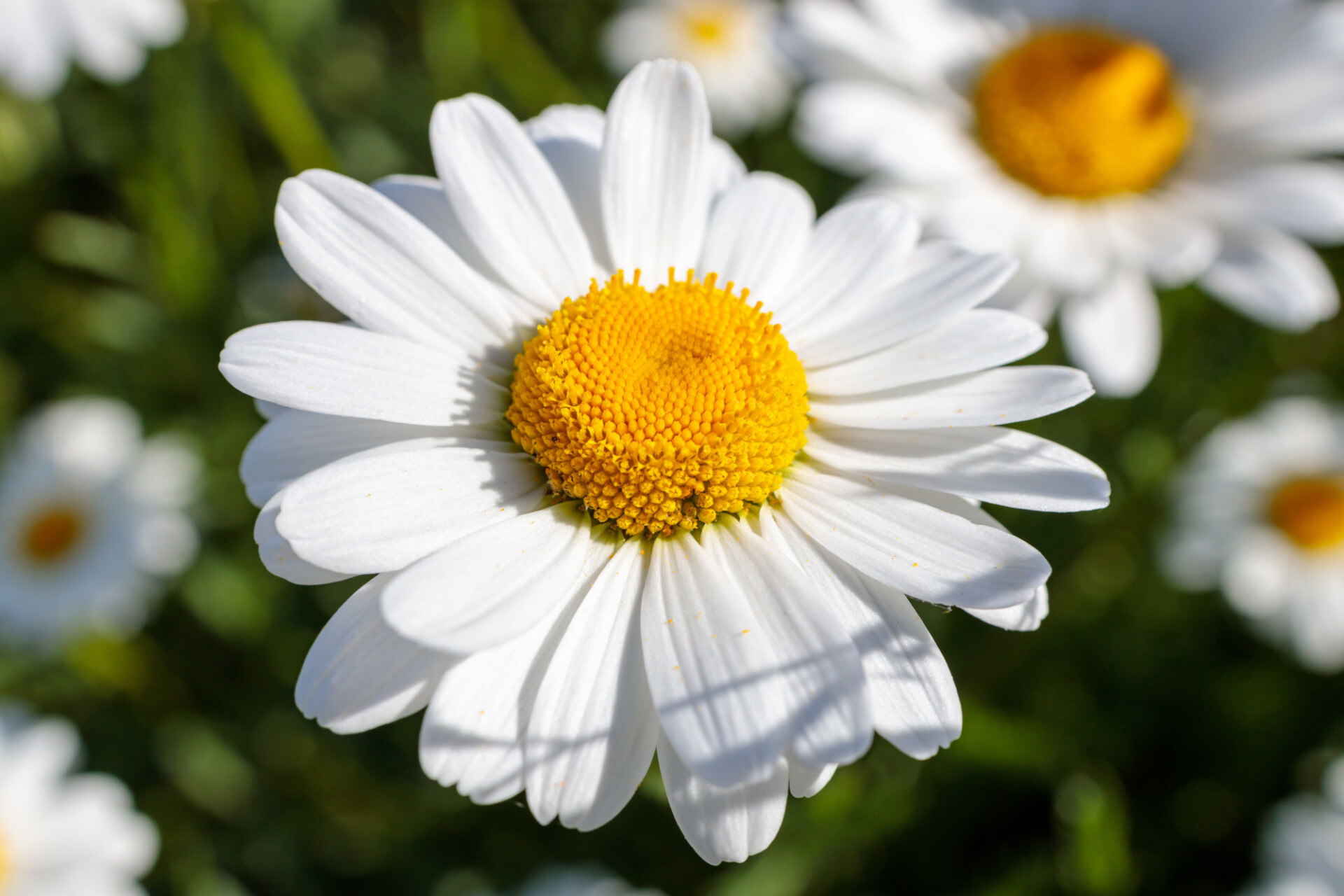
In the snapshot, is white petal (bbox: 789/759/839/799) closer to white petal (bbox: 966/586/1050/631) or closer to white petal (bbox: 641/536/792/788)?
white petal (bbox: 641/536/792/788)

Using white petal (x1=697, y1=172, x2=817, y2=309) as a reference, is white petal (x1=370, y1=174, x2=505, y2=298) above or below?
above

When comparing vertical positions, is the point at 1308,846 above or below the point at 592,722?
below

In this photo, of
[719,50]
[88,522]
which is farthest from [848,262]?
[719,50]

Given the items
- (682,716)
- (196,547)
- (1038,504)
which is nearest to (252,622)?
(196,547)

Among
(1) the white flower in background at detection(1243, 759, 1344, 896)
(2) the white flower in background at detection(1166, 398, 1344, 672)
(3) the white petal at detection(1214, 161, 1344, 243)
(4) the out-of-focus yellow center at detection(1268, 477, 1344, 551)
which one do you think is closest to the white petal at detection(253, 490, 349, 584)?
(3) the white petal at detection(1214, 161, 1344, 243)

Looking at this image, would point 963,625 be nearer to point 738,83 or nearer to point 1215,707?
point 1215,707

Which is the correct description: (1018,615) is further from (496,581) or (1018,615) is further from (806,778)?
(496,581)
